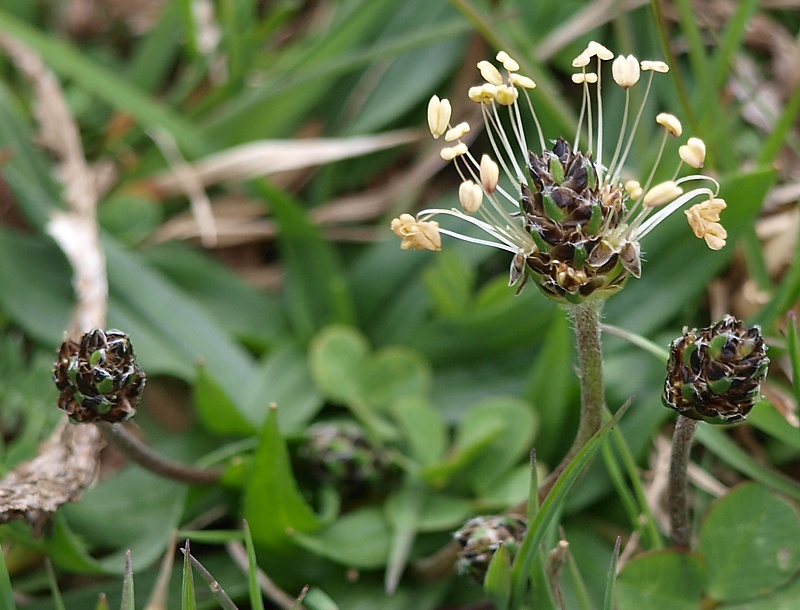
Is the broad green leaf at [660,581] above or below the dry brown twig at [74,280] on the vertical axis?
below

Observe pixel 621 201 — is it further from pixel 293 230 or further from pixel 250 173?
pixel 250 173

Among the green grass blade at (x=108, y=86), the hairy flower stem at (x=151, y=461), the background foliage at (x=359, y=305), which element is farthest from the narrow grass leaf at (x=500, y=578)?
the green grass blade at (x=108, y=86)

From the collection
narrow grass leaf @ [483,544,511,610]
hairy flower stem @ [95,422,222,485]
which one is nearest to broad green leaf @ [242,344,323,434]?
hairy flower stem @ [95,422,222,485]

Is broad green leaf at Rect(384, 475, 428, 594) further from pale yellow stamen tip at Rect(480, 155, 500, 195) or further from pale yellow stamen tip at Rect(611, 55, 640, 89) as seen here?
pale yellow stamen tip at Rect(611, 55, 640, 89)

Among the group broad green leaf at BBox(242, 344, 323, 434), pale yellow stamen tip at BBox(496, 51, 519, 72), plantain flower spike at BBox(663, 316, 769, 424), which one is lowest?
broad green leaf at BBox(242, 344, 323, 434)

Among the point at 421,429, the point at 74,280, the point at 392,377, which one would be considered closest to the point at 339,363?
the point at 392,377

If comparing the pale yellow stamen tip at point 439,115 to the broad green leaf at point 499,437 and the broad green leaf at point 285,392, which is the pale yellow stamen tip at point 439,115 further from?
the broad green leaf at point 285,392

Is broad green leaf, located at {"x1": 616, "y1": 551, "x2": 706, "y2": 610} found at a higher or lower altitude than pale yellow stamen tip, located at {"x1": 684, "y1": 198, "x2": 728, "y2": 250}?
lower
